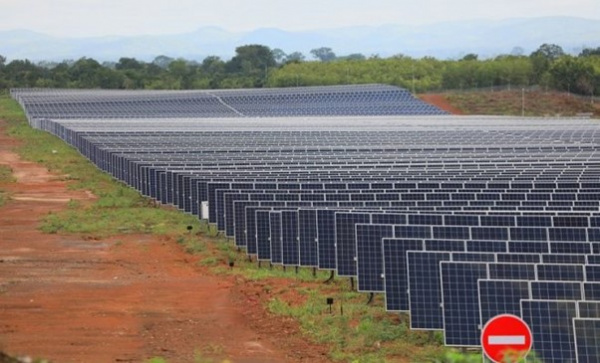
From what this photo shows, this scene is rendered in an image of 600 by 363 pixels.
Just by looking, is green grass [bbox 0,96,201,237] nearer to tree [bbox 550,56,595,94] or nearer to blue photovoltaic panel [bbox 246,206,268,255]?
blue photovoltaic panel [bbox 246,206,268,255]

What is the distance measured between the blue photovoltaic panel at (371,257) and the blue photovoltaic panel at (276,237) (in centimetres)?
367

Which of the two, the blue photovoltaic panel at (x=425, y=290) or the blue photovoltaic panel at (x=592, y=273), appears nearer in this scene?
the blue photovoltaic panel at (x=592, y=273)

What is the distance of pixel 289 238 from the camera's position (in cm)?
2392

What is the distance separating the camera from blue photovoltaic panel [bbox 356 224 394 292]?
20.1 meters

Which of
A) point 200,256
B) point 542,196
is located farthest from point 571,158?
point 200,256

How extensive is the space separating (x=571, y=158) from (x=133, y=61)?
409 feet

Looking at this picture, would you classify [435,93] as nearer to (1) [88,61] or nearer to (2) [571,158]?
(1) [88,61]

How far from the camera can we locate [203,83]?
13525cm

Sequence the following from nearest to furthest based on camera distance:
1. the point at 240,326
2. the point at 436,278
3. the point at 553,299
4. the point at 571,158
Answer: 1. the point at 553,299
2. the point at 436,278
3. the point at 240,326
4. the point at 571,158

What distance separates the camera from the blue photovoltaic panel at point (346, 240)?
71.7ft

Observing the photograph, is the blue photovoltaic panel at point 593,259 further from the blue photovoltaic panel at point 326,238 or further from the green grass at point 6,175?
the green grass at point 6,175

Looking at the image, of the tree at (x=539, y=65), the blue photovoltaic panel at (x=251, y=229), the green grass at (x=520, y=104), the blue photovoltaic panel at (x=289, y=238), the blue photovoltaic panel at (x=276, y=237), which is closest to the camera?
the blue photovoltaic panel at (x=289, y=238)

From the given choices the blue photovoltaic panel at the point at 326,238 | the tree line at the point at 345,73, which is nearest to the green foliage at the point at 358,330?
the blue photovoltaic panel at the point at 326,238

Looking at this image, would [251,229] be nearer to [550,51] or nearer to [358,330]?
[358,330]
